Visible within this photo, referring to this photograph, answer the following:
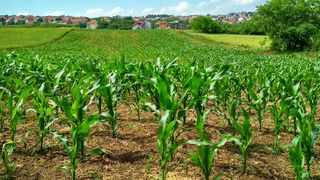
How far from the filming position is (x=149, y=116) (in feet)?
23.1

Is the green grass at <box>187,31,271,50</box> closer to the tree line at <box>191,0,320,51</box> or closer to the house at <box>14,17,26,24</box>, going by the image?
the tree line at <box>191,0,320,51</box>

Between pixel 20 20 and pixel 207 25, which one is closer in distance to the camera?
pixel 207 25

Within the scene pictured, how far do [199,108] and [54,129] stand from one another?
248 centimetres

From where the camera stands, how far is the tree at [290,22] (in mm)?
37938

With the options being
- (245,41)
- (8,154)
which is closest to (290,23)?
(245,41)

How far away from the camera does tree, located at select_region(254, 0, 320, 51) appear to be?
37938 millimetres

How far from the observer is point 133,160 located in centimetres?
459

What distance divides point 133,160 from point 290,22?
39.4 m

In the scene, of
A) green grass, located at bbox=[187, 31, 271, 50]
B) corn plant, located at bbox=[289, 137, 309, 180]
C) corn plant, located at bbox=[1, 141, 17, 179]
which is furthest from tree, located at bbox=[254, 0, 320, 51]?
corn plant, located at bbox=[1, 141, 17, 179]

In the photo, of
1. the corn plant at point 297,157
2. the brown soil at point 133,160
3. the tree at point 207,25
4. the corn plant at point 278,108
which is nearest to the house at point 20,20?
the tree at point 207,25

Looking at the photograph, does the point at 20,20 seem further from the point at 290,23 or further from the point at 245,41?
the point at 290,23

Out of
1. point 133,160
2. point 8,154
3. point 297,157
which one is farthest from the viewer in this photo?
point 133,160

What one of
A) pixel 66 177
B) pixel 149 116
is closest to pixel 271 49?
pixel 149 116

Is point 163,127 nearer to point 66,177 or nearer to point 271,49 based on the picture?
point 66,177
